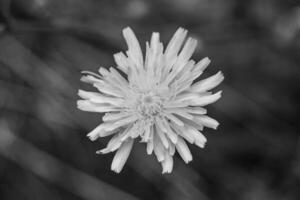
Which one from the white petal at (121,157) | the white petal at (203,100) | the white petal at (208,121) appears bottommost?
the white petal at (121,157)

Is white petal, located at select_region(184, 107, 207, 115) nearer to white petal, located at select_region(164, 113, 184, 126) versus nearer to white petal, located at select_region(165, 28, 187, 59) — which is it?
white petal, located at select_region(164, 113, 184, 126)

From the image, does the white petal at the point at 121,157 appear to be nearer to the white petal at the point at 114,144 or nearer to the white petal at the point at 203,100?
the white petal at the point at 114,144

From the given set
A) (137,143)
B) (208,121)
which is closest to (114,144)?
(208,121)

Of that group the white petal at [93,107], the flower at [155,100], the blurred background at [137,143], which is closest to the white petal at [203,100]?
the flower at [155,100]

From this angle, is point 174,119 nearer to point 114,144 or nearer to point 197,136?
point 197,136

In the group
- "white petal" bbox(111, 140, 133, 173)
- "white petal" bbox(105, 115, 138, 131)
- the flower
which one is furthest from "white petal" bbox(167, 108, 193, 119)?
"white petal" bbox(111, 140, 133, 173)

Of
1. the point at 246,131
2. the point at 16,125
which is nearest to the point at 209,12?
the point at 246,131
